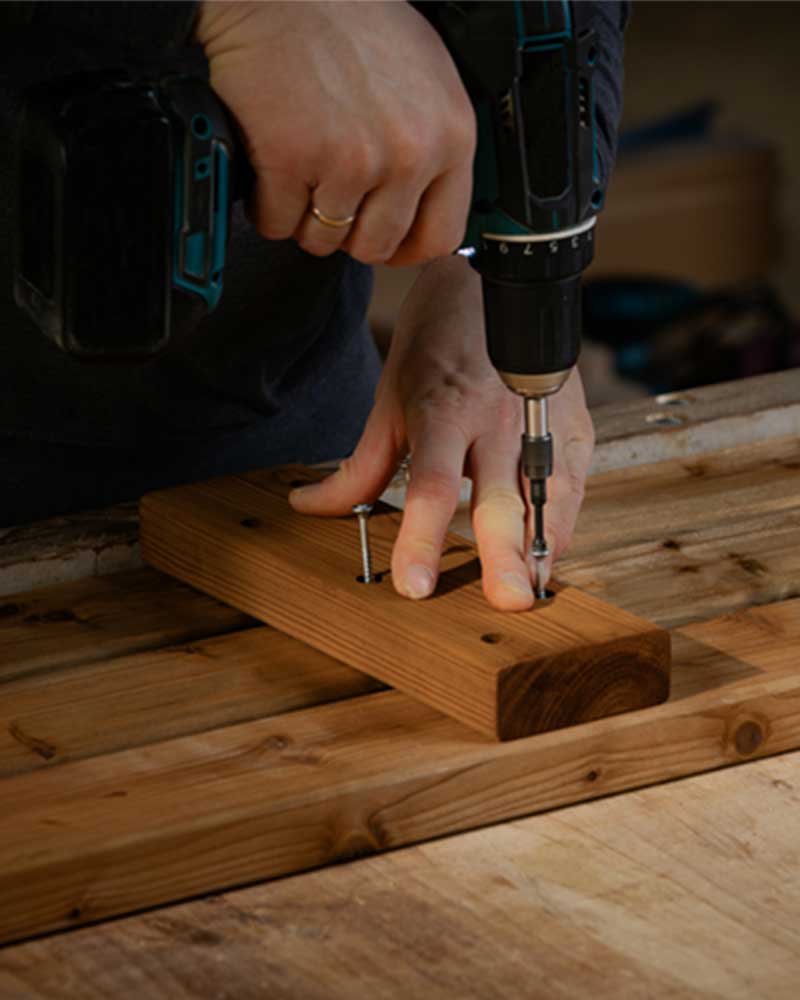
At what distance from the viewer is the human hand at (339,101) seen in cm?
95

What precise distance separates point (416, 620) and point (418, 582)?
0.05 meters

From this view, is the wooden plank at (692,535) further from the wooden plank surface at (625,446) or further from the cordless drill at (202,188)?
Result: the cordless drill at (202,188)

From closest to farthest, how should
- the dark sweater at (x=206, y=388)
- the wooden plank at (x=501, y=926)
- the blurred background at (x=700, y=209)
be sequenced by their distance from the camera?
the wooden plank at (x=501, y=926)
the dark sweater at (x=206, y=388)
the blurred background at (x=700, y=209)

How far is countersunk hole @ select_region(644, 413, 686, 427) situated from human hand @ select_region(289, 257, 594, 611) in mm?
242

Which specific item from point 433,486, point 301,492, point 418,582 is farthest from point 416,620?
point 301,492

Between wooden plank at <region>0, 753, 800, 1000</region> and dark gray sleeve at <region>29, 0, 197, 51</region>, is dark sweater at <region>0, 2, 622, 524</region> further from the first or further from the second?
wooden plank at <region>0, 753, 800, 1000</region>

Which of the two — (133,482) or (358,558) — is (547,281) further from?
(133,482)

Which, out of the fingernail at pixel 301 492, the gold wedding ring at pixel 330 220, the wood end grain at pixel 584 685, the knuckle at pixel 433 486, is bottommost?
the wood end grain at pixel 584 685

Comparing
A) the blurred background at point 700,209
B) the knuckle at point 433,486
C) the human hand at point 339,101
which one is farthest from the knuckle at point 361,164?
the blurred background at point 700,209

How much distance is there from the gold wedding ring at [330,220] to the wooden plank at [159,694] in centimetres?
31

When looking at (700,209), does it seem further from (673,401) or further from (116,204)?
(116,204)

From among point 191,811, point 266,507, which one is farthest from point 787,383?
point 191,811

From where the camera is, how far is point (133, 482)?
162 cm

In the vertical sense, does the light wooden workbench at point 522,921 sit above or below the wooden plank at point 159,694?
below
